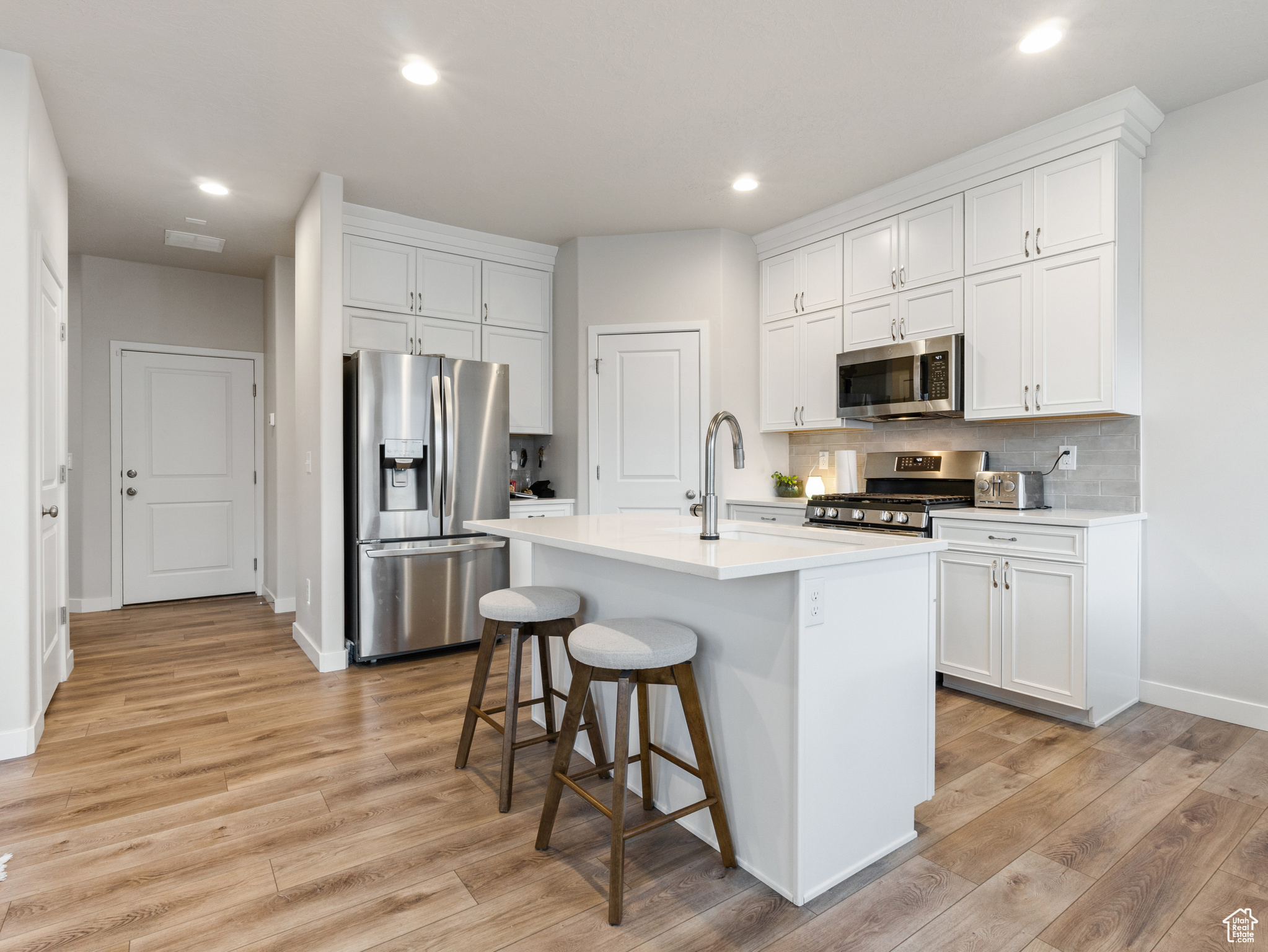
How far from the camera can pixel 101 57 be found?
264cm

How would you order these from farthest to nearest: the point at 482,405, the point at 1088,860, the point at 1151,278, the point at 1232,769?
the point at 482,405 → the point at 1151,278 → the point at 1232,769 → the point at 1088,860

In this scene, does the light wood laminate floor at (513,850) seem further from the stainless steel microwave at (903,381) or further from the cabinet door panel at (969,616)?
the stainless steel microwave at (903,381)

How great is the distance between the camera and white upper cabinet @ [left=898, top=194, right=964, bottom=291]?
354cm

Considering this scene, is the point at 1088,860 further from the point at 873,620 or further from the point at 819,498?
the point at 819,498

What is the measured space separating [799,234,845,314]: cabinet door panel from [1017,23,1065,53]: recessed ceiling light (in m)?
1.61

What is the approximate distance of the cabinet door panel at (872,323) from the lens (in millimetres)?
3850

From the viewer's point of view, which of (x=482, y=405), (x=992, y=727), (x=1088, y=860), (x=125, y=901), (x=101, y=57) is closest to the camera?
(x=125, y=901)

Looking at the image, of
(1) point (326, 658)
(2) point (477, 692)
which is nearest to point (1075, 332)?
(2) point (477, 692)

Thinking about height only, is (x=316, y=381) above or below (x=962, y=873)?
above

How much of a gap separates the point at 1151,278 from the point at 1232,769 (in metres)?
2.04

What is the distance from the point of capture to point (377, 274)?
421 cm

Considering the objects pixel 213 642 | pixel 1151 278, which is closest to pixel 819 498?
pixel 1151 278

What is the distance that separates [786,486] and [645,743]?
2954 millimetres

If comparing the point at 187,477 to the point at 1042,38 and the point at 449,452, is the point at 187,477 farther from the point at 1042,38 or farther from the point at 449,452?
the point at 1042,38
